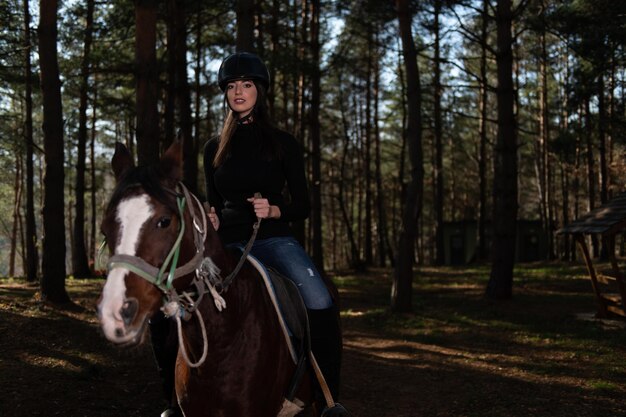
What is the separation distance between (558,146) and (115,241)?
25.5 metres

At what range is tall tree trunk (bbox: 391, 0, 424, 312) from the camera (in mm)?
14359

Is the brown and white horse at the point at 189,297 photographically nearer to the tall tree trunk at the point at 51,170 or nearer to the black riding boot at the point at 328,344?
the black riding boot at the point at 328,344

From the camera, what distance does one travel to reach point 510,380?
899 centimetres

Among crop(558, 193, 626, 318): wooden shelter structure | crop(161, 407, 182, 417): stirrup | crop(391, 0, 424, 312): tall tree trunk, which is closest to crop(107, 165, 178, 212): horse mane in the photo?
crop(161, 407, 182, 417): stirrup

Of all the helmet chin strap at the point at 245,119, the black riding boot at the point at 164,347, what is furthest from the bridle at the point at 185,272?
the helmet chin strap at the point at 245,119

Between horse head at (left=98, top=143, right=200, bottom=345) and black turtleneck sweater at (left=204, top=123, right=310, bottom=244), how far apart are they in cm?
103

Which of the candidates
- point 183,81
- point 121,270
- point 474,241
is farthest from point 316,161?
point 474,241

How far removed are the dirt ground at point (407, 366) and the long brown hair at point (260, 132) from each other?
1861mm

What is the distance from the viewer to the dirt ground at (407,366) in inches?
290

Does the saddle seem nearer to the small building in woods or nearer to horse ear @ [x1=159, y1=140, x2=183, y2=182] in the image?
horse ear @ [x1=159, y1=140, x2=183, y2=182]

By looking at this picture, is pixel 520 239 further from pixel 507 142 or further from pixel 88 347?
pixel 88 347

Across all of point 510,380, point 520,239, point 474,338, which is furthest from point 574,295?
point 520,239

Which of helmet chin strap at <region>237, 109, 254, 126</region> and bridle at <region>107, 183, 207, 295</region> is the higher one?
helmet chin strap at <region>237, 109, 254, 126</region>

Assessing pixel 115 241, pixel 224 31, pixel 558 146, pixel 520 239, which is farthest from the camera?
pixel 520 239
